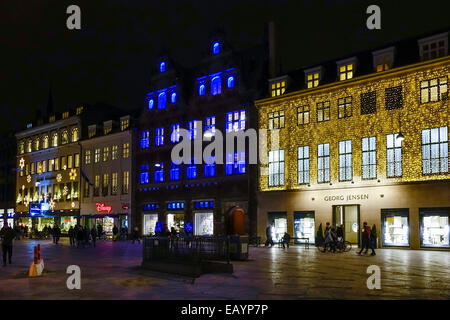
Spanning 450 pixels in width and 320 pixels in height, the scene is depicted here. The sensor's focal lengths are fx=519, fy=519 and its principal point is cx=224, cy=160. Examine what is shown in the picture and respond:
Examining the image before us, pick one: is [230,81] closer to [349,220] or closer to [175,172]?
[175,172]

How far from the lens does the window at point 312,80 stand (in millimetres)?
40275

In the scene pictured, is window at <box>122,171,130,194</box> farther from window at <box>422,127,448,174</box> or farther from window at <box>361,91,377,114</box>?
window at <box>422,127,448,174</box>

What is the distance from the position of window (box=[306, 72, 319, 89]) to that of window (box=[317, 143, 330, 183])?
16.1 feet

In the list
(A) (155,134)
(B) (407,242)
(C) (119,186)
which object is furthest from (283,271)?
(C) (119,186)

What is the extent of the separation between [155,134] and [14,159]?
32.7 meters

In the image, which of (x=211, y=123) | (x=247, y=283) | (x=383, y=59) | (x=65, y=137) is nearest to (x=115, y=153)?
(x=65, y=137)

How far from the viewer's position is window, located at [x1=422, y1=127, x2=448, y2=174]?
32438 millimetres

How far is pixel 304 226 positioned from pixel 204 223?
37.3 feet

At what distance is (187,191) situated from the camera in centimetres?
4925

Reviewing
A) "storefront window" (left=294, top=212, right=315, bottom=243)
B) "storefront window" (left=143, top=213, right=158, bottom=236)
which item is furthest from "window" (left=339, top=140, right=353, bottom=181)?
"storefront window" (left=143, top=213, right=158, bottom=236)

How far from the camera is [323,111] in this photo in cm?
3922

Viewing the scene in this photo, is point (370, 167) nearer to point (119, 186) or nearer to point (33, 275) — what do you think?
point (33, 275)

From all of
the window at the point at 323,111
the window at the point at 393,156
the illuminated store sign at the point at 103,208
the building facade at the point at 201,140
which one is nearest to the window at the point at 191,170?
the building facade at the point at 201,140

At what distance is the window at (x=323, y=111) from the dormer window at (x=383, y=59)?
14.8ft
